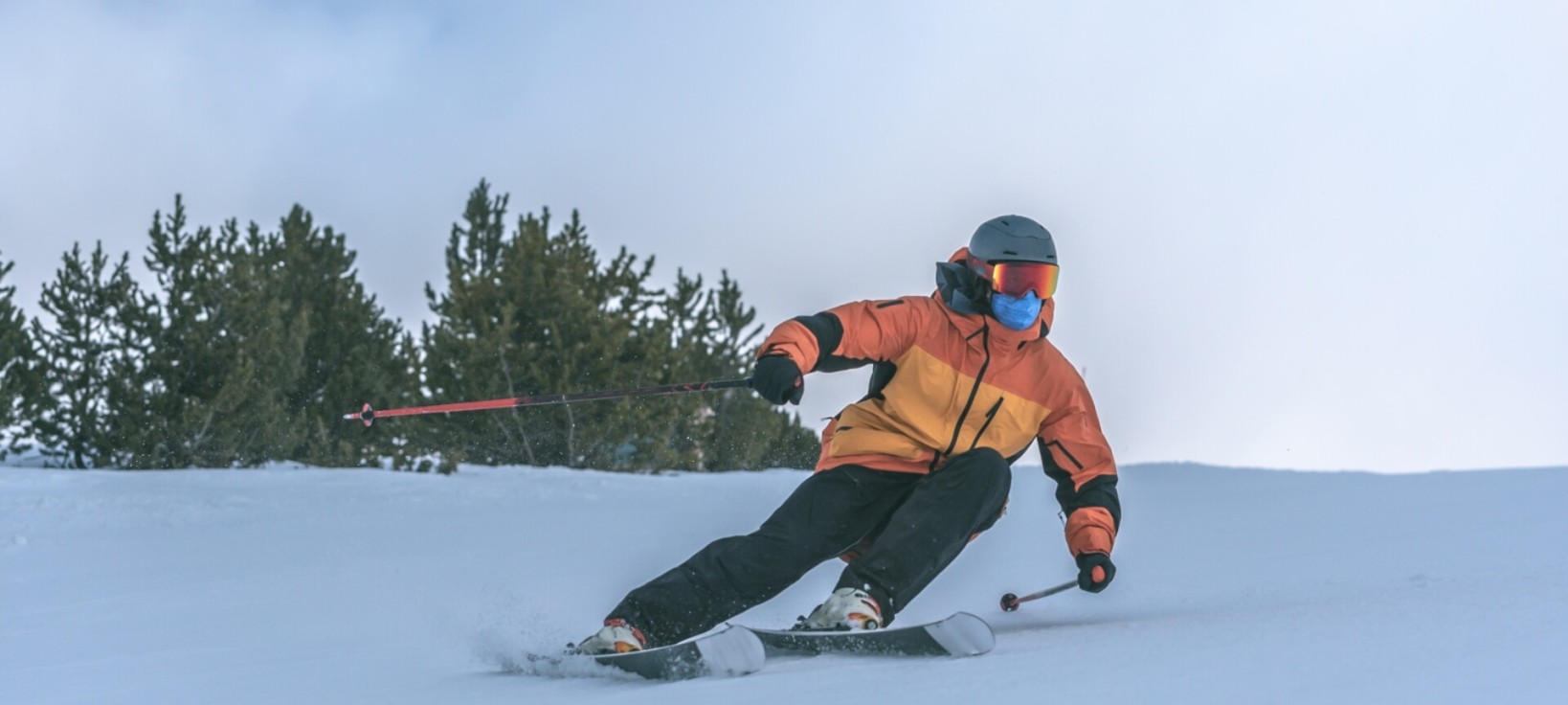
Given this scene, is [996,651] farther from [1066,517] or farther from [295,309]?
[295,309]

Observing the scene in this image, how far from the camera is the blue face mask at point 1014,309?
3652mm

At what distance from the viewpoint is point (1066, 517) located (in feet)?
12.5

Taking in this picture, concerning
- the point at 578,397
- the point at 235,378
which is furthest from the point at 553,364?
the point at 578,397

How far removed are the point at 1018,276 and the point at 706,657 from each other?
4.62 ft

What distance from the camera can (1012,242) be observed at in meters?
3.71

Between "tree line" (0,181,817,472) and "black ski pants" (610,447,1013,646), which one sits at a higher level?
"tree line" (0,181,817,472)

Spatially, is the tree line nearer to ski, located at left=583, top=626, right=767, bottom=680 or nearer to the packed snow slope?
the packed snow slope

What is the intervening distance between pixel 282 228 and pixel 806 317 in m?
26.6

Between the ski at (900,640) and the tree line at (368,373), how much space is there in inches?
564

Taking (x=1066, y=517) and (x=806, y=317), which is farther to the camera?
(x=1066, y=517)

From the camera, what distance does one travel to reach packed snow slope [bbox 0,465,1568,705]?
2.35 m

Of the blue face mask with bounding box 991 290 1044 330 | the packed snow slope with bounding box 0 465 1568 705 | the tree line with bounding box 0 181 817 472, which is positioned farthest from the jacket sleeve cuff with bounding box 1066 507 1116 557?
the tree line with bounding box 0 181 817 472

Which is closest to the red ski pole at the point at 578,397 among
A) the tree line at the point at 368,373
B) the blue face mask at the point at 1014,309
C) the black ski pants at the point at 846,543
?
the black ski pants at the point at 846,543

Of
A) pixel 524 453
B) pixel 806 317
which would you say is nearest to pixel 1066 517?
pixel 806 317
